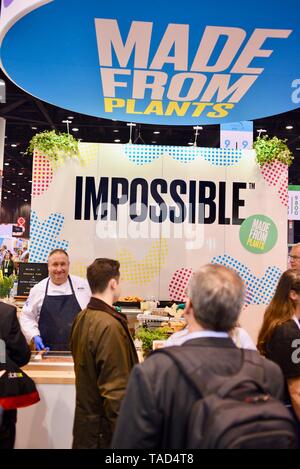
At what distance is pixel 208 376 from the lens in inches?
48.6

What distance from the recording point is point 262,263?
6.23 m

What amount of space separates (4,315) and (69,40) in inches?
68.8

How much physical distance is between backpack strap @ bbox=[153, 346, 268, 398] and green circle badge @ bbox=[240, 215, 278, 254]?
504cm

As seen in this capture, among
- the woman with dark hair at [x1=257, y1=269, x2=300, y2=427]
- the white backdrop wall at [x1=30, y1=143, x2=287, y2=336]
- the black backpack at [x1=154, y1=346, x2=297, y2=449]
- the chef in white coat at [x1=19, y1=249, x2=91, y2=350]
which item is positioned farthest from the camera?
the white backdrop wall at [x1=30, y1=143, x2=287, y2=336]

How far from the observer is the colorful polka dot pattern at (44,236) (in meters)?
6.04

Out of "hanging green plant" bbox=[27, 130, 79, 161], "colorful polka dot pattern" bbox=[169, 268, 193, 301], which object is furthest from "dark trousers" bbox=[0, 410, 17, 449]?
"hanging green plant" bbox=[27, 130, 79, 161]

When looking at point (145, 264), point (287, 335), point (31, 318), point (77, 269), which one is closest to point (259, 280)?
point (145, 264)

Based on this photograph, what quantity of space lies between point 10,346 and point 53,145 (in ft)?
13.8

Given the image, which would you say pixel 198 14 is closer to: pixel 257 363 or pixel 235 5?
pixel 235 5

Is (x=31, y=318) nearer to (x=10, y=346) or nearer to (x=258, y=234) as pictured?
(x=10, y=346)

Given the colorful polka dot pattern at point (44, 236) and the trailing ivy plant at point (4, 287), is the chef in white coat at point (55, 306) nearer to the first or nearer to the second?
the trailing ivy plant at point (4, 287)

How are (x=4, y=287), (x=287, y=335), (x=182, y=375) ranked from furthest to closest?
(x=4, y=287) → (x=287, y=335) → (x=182, y=375)

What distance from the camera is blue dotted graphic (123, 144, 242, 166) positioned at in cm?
620

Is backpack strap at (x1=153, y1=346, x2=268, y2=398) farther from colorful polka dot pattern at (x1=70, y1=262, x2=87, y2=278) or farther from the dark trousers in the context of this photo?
colorful polka dot pattern at (x1=70, y1=262, x2=87, y2=278)
